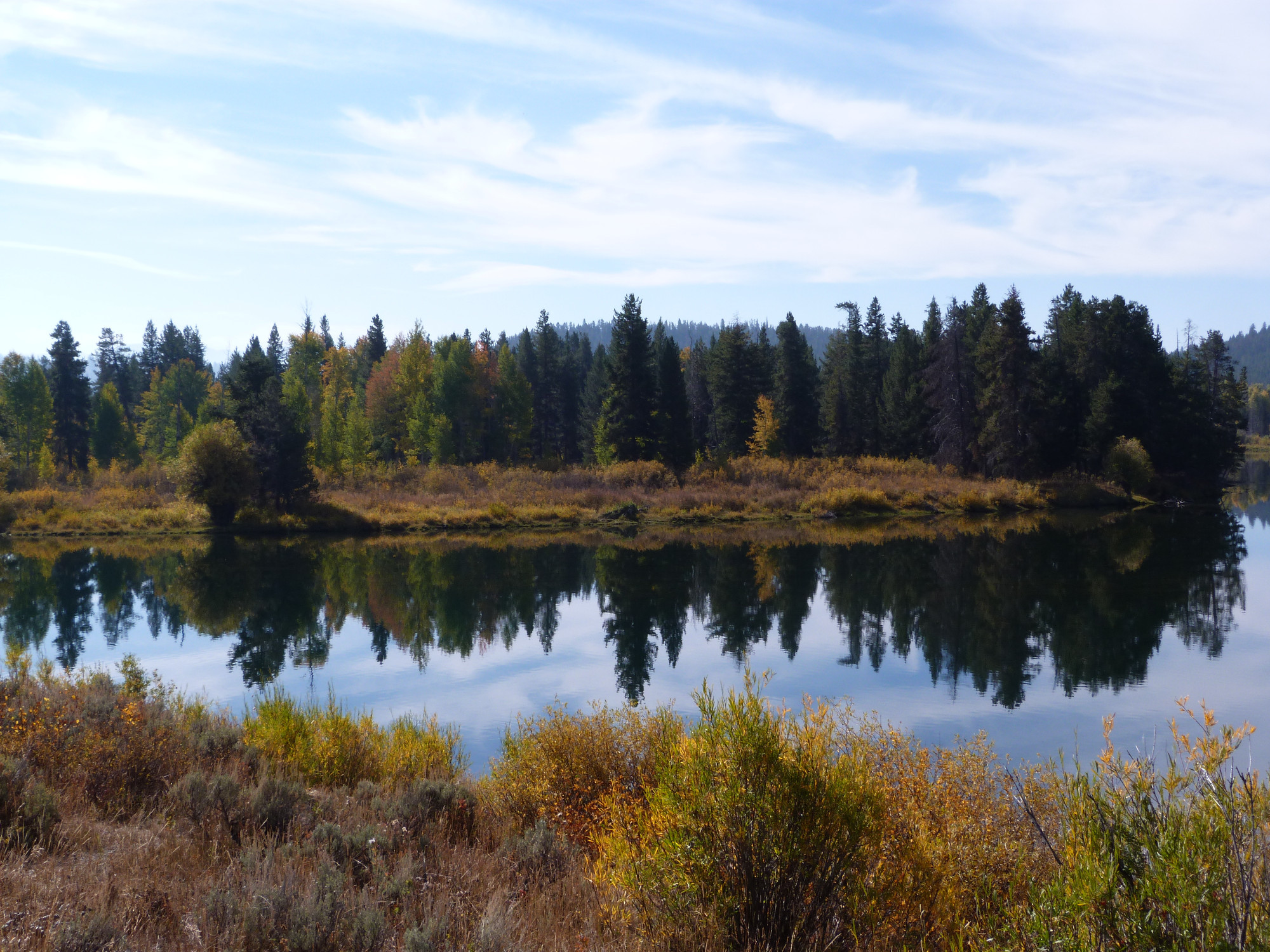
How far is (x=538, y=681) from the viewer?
1612 cm

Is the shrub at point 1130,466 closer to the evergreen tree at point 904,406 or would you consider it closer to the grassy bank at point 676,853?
the evergreen tree at point 904,406

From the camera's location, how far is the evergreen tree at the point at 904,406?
57.5 meters

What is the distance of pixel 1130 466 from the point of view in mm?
46625

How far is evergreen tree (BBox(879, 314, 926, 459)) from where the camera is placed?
57469 millimetres

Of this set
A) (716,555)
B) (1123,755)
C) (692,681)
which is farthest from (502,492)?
(1123,755)

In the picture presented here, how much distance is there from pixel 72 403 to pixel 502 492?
139 feet

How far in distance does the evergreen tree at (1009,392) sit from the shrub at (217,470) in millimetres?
39439

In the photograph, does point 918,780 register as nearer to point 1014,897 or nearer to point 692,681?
point 1014,897

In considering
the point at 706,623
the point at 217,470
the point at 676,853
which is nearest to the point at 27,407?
the point at 217,470

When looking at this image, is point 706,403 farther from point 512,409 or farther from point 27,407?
point 27,407

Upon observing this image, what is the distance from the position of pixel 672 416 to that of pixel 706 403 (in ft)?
74.6

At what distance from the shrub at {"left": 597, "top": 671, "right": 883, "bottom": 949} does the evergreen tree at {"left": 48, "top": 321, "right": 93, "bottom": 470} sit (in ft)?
247

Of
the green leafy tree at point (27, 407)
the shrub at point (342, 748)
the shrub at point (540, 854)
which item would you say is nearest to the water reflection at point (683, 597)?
the shrub at point (342, 748)

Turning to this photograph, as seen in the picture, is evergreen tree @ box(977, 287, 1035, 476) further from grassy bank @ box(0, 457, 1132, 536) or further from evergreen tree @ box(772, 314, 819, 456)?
evergreen tree @ box(772, 314, 819, 456)
